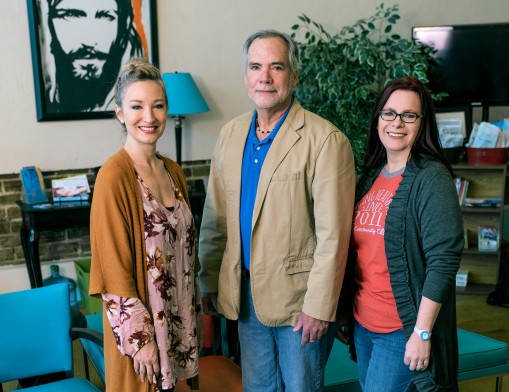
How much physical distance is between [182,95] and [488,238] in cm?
264

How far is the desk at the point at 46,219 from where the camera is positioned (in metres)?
3.89

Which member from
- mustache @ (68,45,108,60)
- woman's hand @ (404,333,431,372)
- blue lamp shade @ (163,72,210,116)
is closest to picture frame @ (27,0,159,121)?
mustache @ (68,45,108,60)

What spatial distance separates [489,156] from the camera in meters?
4.64

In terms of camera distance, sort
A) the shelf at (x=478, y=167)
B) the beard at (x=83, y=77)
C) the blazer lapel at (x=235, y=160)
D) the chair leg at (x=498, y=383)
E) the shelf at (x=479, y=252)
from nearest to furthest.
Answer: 1. the blazer lapel at (x=235, y=160)
2. the chair leg at (x=498, y=383)
3. the beard at (x=83, y=77)
4. the shelf at (x=478, y=167)
5. the shelf at (x=479, y=252)

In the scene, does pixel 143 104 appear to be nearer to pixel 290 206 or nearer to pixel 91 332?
pixel 290 206

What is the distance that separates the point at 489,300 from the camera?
4.54m

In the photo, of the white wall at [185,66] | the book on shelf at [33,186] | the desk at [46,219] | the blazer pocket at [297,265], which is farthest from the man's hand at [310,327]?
the white wall at [185,66]

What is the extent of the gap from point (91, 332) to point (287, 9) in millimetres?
3403

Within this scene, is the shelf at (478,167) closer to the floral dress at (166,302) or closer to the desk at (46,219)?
the desk at (46,219)

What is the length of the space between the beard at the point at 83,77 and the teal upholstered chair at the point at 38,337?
227cm

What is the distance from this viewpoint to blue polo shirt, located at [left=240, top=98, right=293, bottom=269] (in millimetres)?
1971

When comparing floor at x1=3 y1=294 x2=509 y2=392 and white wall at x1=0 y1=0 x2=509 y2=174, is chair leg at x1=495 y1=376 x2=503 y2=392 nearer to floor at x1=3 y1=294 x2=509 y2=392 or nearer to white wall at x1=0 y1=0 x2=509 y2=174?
floor at x1=3 y1=294 x2=509 y2=392

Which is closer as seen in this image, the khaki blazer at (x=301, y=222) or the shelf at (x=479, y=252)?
the khaki blazer at (x=301, y=222)

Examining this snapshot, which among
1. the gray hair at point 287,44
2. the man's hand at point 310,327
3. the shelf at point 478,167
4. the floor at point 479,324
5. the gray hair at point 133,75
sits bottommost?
the floor at point 479,324
